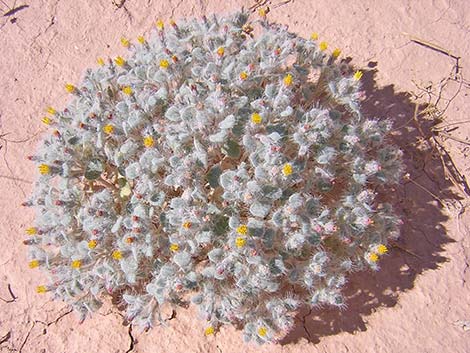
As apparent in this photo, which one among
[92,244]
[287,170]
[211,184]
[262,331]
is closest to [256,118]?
[287,170]

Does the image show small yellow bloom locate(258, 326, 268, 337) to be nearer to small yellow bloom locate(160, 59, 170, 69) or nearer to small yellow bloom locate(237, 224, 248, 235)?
small yellow bloom locate(237, 224, 248, 235)

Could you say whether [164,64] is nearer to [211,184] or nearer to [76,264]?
[211,184]

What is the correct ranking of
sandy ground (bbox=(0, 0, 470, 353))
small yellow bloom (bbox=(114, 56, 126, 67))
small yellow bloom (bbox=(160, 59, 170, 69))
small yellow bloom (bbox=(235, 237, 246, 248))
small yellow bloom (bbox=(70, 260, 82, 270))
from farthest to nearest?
sandy ground (bbox=(0, 0, 470, 353))
small yellow bloom (bbox=(114, 56, 126, 67))
small yellow bloom (bbox=(160, 59, 170, 69))
small yellow bloom (bbox=(70, 260, 82, 270))
small yellow bloom (bbox=(235, 237, 246, 248))

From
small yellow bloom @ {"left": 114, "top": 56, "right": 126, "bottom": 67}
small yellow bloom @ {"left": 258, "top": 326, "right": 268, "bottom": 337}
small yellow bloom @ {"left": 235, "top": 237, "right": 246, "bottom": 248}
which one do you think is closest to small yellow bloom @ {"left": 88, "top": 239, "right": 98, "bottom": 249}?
small yellow bloom @ {"left": 235, "top": 237, "right": 246, "bottom": 248}

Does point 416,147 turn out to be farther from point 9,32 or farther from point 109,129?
point 9,32

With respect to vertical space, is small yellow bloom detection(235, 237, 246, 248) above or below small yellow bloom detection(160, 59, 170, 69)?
below

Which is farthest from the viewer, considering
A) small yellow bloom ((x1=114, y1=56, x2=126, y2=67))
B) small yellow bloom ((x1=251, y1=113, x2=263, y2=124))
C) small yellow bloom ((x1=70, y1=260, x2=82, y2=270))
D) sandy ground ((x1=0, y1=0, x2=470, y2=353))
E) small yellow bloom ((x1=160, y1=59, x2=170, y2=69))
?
sandy ground ((x1=0, y1=0, x2=470, y2=353))

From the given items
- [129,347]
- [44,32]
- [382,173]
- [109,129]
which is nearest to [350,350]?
[382,173]
